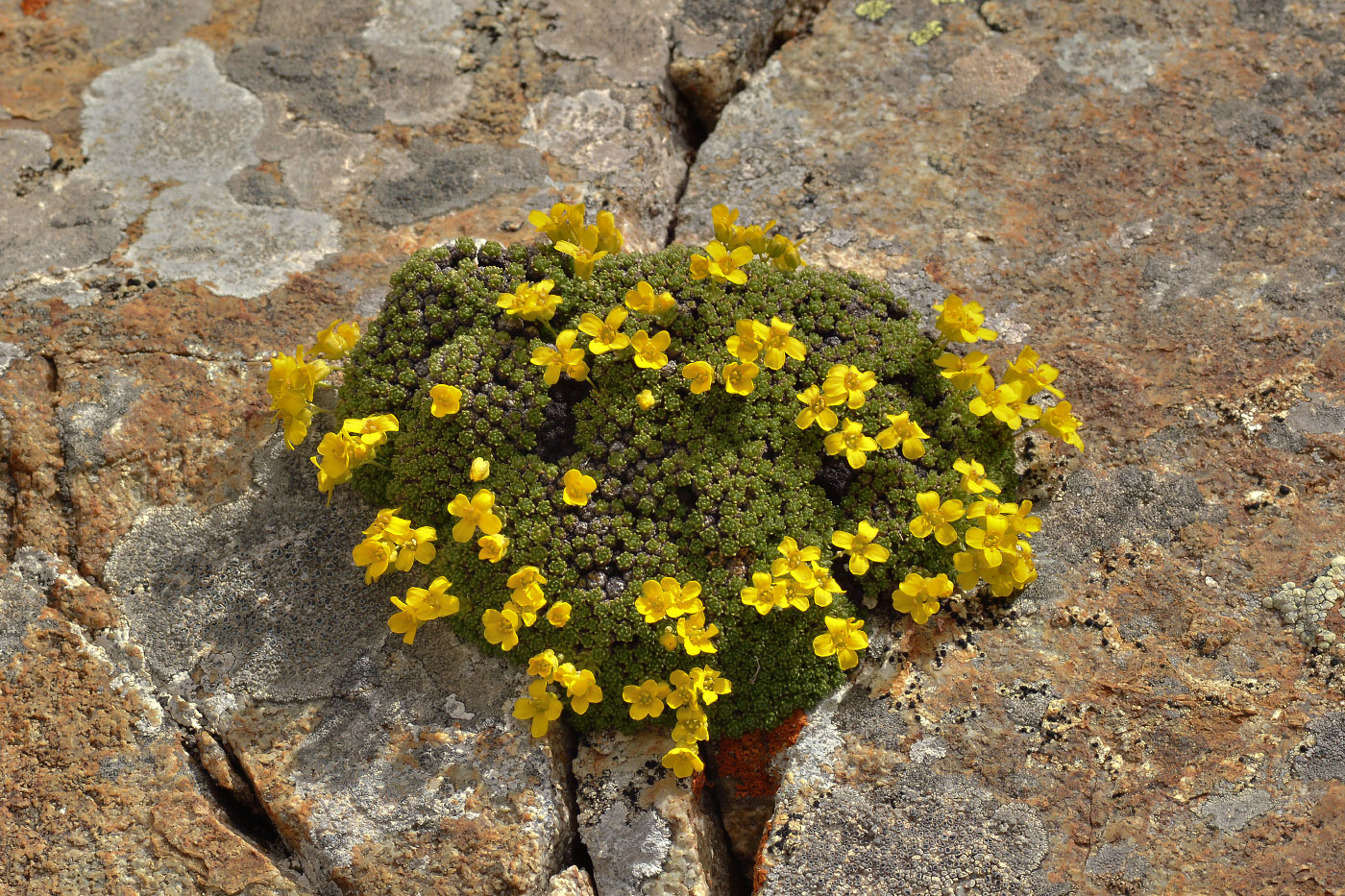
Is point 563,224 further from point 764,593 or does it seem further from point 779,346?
point 764,593

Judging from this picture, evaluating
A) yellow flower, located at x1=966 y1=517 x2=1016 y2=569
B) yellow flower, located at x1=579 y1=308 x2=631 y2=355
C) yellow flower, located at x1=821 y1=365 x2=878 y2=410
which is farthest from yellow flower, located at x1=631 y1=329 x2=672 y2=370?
yellow flower, located at x1=966 y1=517 x2=1016 y2=569

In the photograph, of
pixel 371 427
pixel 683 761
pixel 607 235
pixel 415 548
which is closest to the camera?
pixel 683 761

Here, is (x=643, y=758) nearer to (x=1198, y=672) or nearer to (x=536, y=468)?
(x=536, y=468)

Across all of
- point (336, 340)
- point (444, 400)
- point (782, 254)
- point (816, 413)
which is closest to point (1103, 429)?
point (816, 413)

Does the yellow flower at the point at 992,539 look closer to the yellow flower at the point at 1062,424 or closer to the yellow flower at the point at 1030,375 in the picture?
the yellow flower at the point at 1062,424

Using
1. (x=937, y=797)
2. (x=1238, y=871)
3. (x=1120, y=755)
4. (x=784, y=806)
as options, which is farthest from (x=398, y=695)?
(x=1238, y=871)

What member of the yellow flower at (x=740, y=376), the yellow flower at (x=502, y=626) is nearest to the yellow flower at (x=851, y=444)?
the yellow flower at (x=740, y=376)
